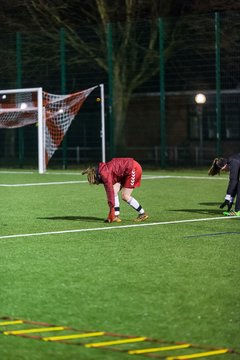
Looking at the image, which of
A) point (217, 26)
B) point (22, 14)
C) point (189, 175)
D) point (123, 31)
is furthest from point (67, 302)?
point (22, 14)

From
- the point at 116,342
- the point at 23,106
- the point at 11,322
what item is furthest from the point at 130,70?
the point at 116,342

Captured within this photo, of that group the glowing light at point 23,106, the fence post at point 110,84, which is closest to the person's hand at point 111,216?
the glowing light at point 23,106

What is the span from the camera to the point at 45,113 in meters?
30.8

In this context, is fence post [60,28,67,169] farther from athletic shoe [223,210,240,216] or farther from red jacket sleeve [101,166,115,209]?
red jacket sleeve [101,166,115,209]

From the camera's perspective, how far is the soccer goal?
30797mm

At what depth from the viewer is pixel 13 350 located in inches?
295

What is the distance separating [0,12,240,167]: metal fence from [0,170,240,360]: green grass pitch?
13.6 m

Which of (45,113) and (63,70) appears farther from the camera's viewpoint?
(63,70)

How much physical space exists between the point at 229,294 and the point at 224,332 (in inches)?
62.7

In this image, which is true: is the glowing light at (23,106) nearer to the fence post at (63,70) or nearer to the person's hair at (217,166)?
the fence post at (63,70)

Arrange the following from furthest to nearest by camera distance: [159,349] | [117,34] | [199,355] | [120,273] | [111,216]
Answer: [117,34], [111,216], [120,273], [159,349], [199,355]

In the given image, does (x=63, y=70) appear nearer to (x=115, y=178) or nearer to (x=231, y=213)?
(x=231, y=213)

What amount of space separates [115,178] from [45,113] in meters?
15.3

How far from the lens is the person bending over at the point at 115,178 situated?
15.4 metres
